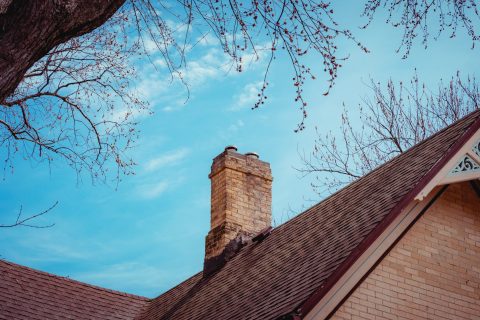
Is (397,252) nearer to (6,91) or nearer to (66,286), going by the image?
(6,91)

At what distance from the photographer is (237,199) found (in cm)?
1559

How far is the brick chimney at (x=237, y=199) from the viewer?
15242 mm

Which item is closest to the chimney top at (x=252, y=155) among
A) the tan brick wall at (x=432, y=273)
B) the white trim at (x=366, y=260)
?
the tan brick wall at (x=432, y=273)

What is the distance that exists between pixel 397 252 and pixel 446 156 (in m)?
1.56

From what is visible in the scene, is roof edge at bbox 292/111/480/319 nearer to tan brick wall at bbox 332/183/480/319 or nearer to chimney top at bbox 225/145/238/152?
tan brick wall at bbox 332/183/480/319

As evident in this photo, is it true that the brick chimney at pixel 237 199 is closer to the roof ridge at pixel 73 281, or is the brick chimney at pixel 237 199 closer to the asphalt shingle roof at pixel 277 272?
the asphalt shingle roof at pixel 277 272

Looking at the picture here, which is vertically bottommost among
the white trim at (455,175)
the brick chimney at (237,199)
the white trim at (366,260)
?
the white trim at (366,260)

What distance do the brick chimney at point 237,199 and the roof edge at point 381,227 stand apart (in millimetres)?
5943

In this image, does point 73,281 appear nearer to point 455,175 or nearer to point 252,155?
point 252,155

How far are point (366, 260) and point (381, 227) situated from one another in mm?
499

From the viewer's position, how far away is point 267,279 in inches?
431

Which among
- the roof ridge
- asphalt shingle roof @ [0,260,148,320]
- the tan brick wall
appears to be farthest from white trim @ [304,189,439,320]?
the roof ridge

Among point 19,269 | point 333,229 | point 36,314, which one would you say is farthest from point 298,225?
point 19,269

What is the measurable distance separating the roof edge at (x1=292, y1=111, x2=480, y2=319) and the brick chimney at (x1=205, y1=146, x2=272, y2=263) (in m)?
5.94
